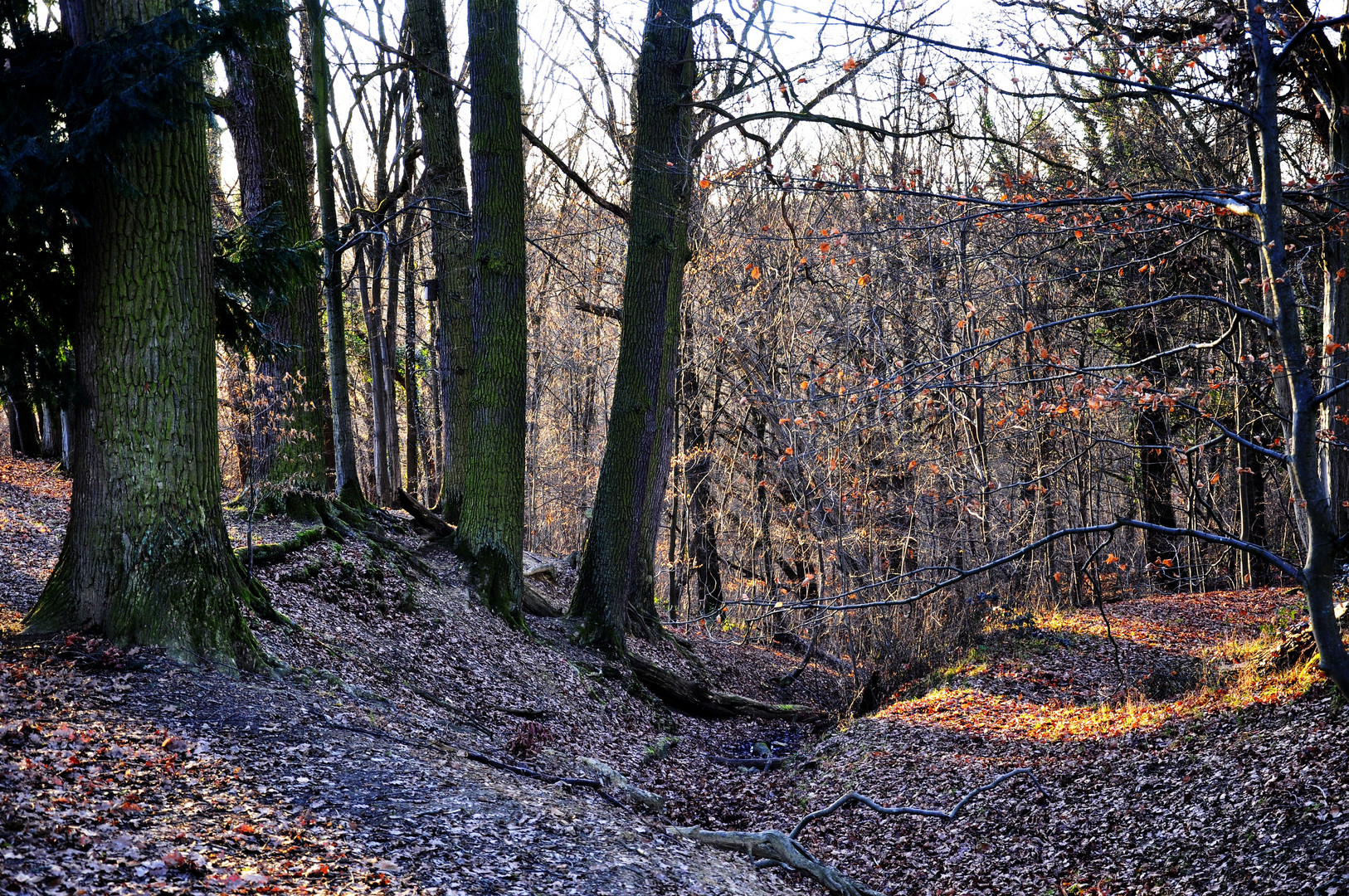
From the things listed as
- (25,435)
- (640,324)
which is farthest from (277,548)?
(25,435)

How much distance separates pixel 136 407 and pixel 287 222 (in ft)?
16.2

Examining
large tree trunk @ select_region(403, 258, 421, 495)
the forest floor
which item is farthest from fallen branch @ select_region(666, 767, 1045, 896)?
large tree trunk @ select_region(403, 258, 421, 495)

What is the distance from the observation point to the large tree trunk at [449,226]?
44.7 feet

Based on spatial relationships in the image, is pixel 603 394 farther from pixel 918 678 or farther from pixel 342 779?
pixel 342 779

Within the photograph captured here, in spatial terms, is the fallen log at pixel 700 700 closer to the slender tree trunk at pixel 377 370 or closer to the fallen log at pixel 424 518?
the fallen log at pixel 424 518

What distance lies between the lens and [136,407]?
6.17 metres

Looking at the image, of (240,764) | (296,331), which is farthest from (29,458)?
(240,764)

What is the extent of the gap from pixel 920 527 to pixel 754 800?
292 inches

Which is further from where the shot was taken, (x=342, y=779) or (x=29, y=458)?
(x=29, y=458)

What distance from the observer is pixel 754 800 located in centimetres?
892

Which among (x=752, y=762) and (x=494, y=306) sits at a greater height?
(x=494, y=306)

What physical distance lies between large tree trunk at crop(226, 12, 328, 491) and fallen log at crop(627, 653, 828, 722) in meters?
4.93

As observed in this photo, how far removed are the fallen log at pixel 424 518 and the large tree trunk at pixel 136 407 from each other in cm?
624

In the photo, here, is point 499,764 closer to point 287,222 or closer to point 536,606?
point 536,606
